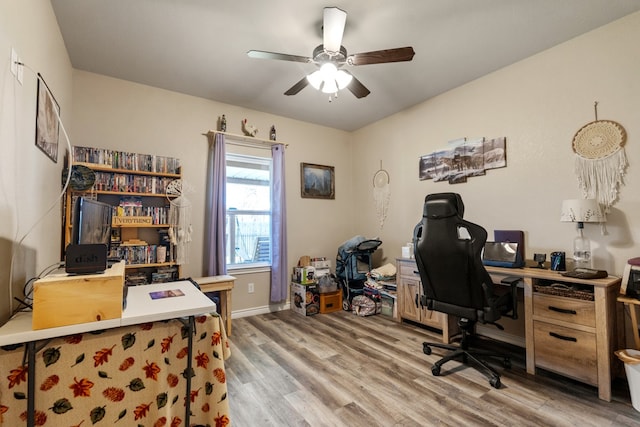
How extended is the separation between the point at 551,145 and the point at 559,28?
955mm

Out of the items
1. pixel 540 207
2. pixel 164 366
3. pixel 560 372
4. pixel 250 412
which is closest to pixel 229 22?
pixel 164 366

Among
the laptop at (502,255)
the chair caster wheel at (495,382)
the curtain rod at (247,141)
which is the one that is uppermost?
the curtain rod at (247,141)

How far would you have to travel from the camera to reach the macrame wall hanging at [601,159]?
2334 mm

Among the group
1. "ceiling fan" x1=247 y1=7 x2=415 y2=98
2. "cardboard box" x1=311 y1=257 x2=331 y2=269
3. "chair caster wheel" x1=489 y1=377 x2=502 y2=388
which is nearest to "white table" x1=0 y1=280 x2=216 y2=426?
"ceiling fan" x1=247 y1=7 x2=415 y2=98

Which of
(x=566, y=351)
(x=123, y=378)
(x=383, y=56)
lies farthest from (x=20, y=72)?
(x=566, y=351)

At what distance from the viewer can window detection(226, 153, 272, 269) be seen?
Answer: 3.96 meters

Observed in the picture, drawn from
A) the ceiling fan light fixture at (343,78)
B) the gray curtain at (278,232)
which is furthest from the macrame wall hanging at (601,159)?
the gray curtain at (278,232)

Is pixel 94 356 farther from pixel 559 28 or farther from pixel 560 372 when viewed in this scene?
pixel 559 28

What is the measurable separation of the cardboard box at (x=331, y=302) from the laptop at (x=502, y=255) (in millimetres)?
1975

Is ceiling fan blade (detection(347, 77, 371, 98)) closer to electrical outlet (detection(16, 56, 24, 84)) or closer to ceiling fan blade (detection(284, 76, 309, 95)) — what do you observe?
ceiling fan blade (detection(284, 76, 309, 95))

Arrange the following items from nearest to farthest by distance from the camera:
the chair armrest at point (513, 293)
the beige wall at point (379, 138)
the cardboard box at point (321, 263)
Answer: the beige wall at point (379, 138) → the chair armrest at point (513, 293) → the cardboard box at point (321, 263)

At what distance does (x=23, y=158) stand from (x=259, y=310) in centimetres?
304

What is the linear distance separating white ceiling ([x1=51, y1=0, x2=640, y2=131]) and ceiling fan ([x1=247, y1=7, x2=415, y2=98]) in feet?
0.50

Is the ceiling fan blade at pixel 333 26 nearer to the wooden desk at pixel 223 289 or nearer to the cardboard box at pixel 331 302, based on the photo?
the wooden desk at pixel 223 289
